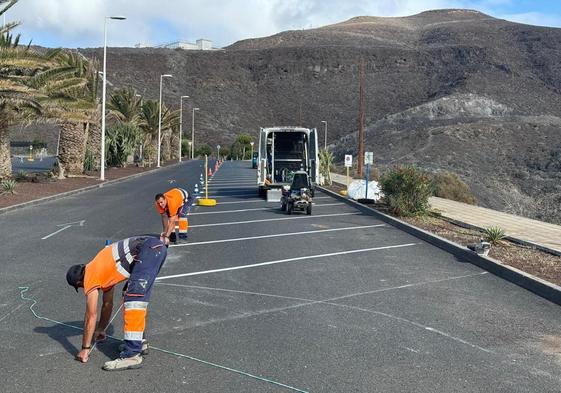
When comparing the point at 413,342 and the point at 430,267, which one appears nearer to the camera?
the point at 413,342

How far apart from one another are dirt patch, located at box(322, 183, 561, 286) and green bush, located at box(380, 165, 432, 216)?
0.50 metres

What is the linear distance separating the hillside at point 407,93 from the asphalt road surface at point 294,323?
41.4 m

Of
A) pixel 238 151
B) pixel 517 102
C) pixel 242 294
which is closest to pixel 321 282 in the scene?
pixel 242 294

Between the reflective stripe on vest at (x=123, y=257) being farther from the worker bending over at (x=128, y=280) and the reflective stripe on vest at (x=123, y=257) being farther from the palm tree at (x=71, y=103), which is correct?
the palm tree at (x=71, y=103)

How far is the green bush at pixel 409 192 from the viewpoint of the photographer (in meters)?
18.5

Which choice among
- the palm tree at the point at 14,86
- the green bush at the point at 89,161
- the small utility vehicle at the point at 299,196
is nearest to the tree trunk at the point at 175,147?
the green bush at the point at 89,161

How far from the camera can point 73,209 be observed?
65.4 feet

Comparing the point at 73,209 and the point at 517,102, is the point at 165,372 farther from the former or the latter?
the point at 517,102

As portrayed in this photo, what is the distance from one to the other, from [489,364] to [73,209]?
16.3 meters

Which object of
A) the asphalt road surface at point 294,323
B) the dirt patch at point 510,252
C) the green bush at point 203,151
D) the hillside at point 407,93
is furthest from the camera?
the green bush at point 203,151

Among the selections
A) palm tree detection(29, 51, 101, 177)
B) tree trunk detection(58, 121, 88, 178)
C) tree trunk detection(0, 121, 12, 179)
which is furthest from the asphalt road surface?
tree trunk detection(58, 121, 88, 178)

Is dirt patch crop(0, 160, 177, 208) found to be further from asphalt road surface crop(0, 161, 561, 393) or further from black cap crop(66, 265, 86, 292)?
black cap crop(66, 265, 86, 292)

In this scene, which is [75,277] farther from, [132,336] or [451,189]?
[451,189]

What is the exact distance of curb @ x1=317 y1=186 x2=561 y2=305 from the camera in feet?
29.3
